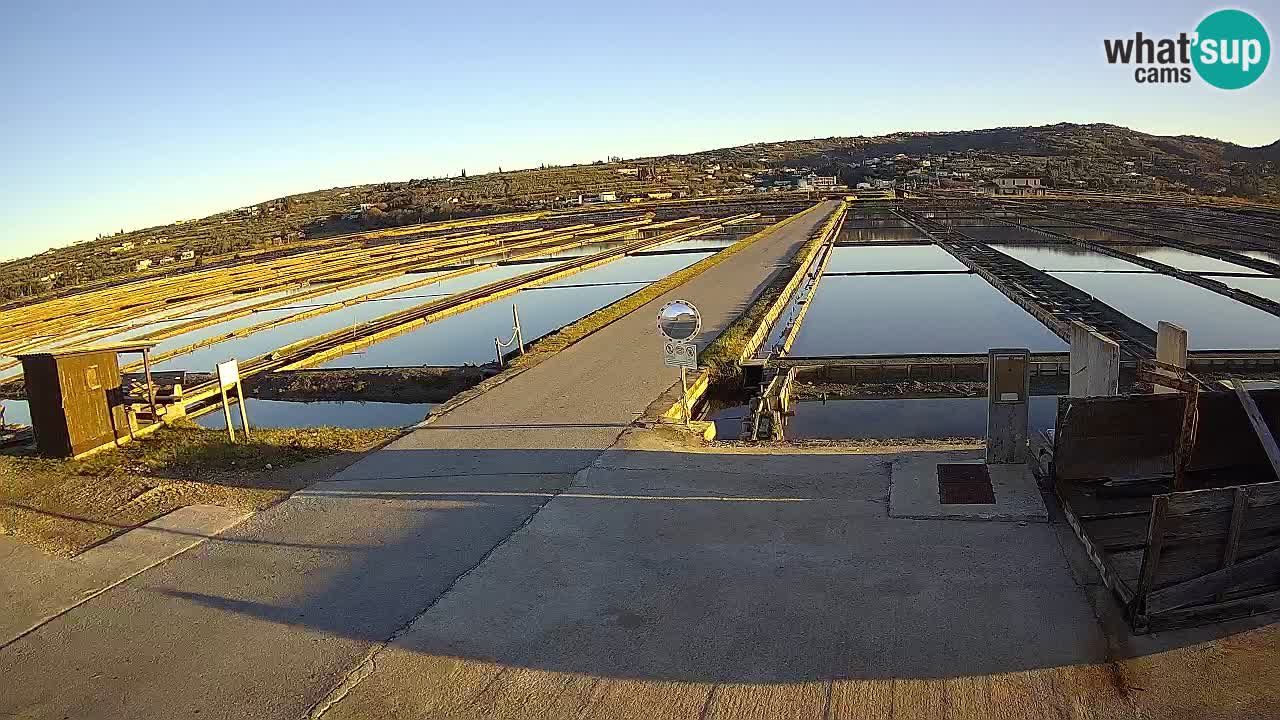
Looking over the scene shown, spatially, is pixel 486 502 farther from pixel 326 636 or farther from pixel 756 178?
pixel 756 178

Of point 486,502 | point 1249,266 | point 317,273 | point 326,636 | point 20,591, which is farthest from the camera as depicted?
point 317,273

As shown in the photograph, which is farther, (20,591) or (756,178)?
(756,178)

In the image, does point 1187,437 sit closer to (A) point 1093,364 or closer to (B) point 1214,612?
(A) point 1093,364

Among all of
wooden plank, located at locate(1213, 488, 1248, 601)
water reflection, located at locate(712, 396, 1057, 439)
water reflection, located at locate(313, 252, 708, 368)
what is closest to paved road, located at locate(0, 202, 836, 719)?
water reflection, located at locate(712, 396, 1057, 439)

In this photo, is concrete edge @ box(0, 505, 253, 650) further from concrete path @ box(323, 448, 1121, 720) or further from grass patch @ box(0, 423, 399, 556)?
concrete path @ box(323, 448, 1121, 720)

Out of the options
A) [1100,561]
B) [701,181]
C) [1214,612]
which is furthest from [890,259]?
[701,181]

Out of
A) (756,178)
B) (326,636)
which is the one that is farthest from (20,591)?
(756,178)

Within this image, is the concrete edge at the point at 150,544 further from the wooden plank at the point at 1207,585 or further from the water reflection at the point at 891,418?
the wooden plank at the point at 1207,585

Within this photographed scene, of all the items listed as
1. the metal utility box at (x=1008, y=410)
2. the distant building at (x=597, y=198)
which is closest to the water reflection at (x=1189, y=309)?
the metal utility box at (x=1008, y=410)
